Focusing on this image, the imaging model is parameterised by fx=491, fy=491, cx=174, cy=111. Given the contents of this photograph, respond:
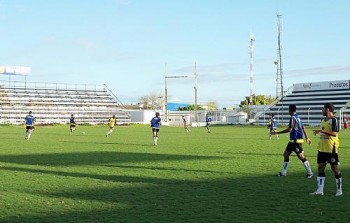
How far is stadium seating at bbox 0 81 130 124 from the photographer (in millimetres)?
78125

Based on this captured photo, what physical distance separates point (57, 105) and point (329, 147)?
77.1m

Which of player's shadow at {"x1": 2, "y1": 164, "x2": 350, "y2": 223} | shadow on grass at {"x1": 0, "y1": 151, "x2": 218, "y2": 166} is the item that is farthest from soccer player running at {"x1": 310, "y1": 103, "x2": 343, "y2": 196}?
shadow on grass at {"x1": 0, "y1": 151, "x2": 218, "y2": 166}

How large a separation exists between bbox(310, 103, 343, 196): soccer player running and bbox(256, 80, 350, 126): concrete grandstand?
235ft

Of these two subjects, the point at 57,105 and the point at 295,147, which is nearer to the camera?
the point at 295,147

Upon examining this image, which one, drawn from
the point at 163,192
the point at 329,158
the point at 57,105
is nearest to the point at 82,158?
the point at 163,192

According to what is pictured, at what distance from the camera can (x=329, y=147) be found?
10375 millimetres

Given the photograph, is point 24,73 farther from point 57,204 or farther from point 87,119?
point 57,204

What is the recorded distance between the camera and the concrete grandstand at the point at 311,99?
83312mm

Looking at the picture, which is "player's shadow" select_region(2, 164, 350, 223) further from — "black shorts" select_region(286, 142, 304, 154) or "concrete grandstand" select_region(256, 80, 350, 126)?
"concrete grandstand" select_region(256, 80, 350, 126)

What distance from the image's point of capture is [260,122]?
282 ft

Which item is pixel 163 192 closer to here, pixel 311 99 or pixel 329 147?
pixel 329 147

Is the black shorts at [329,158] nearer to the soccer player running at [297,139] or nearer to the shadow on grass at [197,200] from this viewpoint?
the shadow on grass at [197,200]

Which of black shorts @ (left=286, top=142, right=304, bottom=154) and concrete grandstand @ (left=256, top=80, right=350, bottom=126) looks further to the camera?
concrete grandstand @ (left=256, top=80, right=350, bottom=126)

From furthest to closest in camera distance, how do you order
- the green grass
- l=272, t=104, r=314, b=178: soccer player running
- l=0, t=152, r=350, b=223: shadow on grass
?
1. l=272, t=104, r=314, b=178: soccer player running
2. the green grass
3. l=0, t=152, r=350, b=223: shadow on grass
